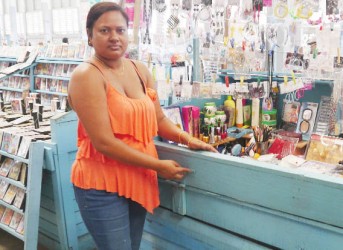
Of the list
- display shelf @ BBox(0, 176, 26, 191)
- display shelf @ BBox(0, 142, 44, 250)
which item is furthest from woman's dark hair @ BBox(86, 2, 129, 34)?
display shelf @ BBox(0, 176, 26, 191)

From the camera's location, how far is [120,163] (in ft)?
5.42

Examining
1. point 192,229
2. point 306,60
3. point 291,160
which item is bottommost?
point 192,229

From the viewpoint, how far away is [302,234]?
1.46 meters

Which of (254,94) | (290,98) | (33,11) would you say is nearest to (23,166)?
(254,94)

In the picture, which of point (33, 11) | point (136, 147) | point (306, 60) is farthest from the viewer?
point (33, 11)

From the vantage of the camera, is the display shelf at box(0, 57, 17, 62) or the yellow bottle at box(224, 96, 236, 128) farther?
the display shelf at box(0, 57, 17, 62)

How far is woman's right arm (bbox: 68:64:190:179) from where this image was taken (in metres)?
1.52

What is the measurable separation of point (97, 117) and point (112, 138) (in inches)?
4.1

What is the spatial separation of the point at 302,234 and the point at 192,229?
0.55 meters

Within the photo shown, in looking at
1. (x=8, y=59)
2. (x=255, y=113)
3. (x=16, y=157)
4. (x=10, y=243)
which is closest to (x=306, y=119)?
(x=255, y=113)

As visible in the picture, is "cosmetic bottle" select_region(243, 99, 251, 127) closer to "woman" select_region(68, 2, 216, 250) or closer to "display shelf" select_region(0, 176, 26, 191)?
"woman" select_region(68, 2, 216, 250)

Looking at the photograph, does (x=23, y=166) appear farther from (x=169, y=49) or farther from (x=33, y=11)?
(x=33, y=11)

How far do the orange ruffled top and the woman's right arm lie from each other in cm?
6

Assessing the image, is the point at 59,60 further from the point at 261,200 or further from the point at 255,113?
the point at 261,200
